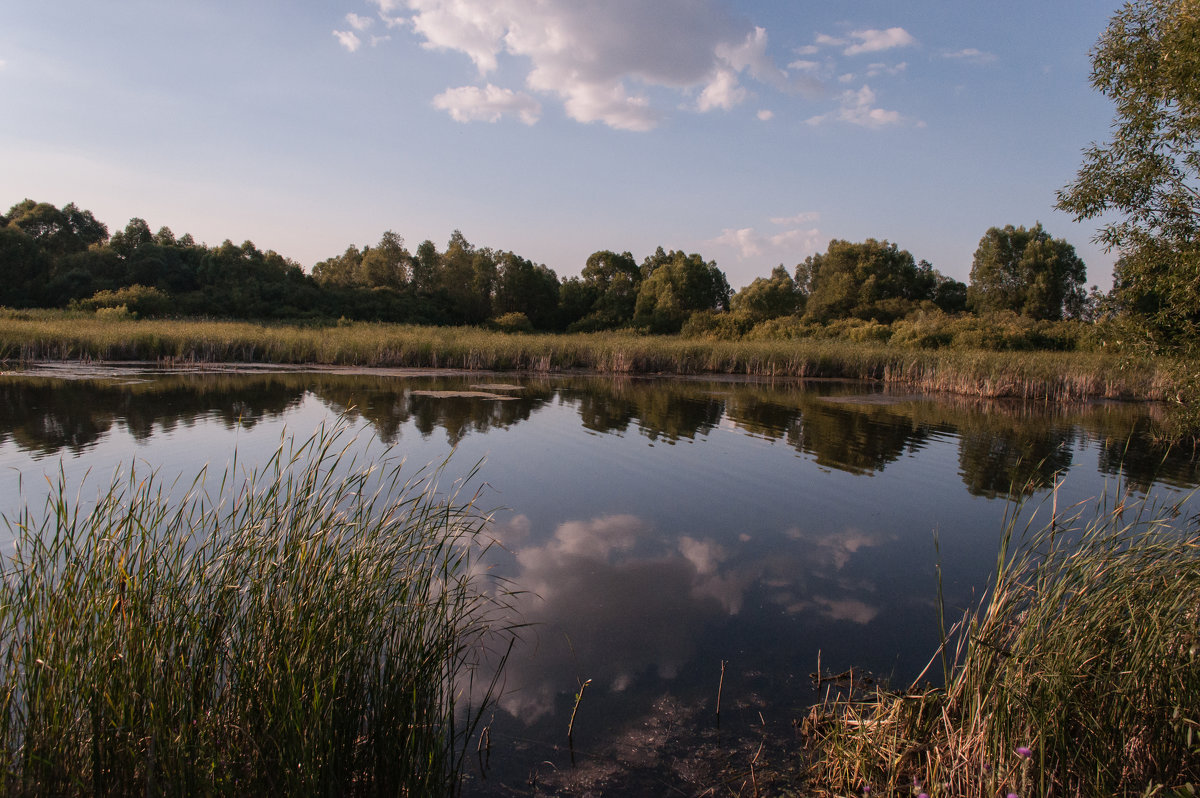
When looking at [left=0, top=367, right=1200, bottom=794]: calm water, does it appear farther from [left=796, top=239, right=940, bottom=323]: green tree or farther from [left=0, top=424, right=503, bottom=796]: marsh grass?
[left=796, top=239, right=940, bottom=323]: green tree

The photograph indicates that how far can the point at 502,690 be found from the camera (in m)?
3.73

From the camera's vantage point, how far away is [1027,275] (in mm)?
46938

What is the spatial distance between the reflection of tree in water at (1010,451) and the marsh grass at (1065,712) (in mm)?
5015

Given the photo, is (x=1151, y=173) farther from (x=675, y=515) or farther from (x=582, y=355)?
(x=582, y=355)

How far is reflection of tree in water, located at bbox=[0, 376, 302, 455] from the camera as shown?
31.7 feet

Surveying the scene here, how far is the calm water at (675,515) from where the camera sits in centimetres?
355

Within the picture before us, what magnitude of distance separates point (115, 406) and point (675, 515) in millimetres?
11306

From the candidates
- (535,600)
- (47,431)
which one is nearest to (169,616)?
(535,600)

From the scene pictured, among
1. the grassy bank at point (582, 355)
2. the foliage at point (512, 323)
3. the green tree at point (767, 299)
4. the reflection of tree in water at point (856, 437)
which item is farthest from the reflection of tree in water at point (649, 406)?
the green tree at point (767, 299)

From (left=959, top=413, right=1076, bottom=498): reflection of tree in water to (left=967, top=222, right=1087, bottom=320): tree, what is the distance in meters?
35.0

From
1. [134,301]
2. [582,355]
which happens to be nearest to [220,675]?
[582,355]

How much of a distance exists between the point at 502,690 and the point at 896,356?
89.4 ft

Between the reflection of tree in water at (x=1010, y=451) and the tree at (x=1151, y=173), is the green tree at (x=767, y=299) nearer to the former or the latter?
the reflection of tree in water at (x=1010, y=451)

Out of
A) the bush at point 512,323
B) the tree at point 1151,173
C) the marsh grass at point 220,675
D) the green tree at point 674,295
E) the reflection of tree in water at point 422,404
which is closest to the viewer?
the marsh grass at point 220,675
